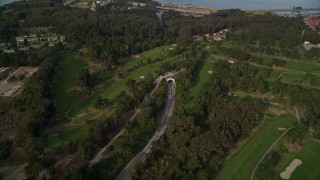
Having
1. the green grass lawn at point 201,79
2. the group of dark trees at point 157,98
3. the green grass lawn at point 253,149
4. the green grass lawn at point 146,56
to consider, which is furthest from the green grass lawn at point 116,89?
the green grass lawn at point 253,149

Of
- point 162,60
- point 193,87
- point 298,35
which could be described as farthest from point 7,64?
point 298,35

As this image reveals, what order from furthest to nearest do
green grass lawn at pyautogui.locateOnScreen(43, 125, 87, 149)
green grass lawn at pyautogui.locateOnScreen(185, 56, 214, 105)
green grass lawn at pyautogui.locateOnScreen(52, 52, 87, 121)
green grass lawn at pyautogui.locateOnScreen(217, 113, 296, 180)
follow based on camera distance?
green grass lawn at pyautogui.locateOnScreen(185, 56, 214, 105)
green grass lawn at pyautogui.locateOnScreen(52, 52, 87, 121)
green grass lawn at pyautogui.locateOnScreen(43, 125, 87, 149)
green grass lawn at pyautogui.locateOnScreen(217, 113, 296, 180)

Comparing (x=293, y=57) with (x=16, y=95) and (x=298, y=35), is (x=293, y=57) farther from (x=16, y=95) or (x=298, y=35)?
(x=16, y=95)

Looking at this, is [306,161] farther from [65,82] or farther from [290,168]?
[65,82]

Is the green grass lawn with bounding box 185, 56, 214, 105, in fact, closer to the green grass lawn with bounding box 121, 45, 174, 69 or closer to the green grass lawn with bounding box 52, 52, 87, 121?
the green grass lawn with bounding box 121, 45, 174, 69

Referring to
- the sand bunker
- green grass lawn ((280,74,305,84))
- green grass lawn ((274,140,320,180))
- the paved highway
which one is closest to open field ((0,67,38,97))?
the paved highway

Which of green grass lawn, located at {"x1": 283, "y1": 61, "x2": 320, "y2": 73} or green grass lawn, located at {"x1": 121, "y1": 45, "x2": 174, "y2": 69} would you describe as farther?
green grass lawn, located at {"x1": 121, "y1": 45, "x2": 174, "y2": 69}
